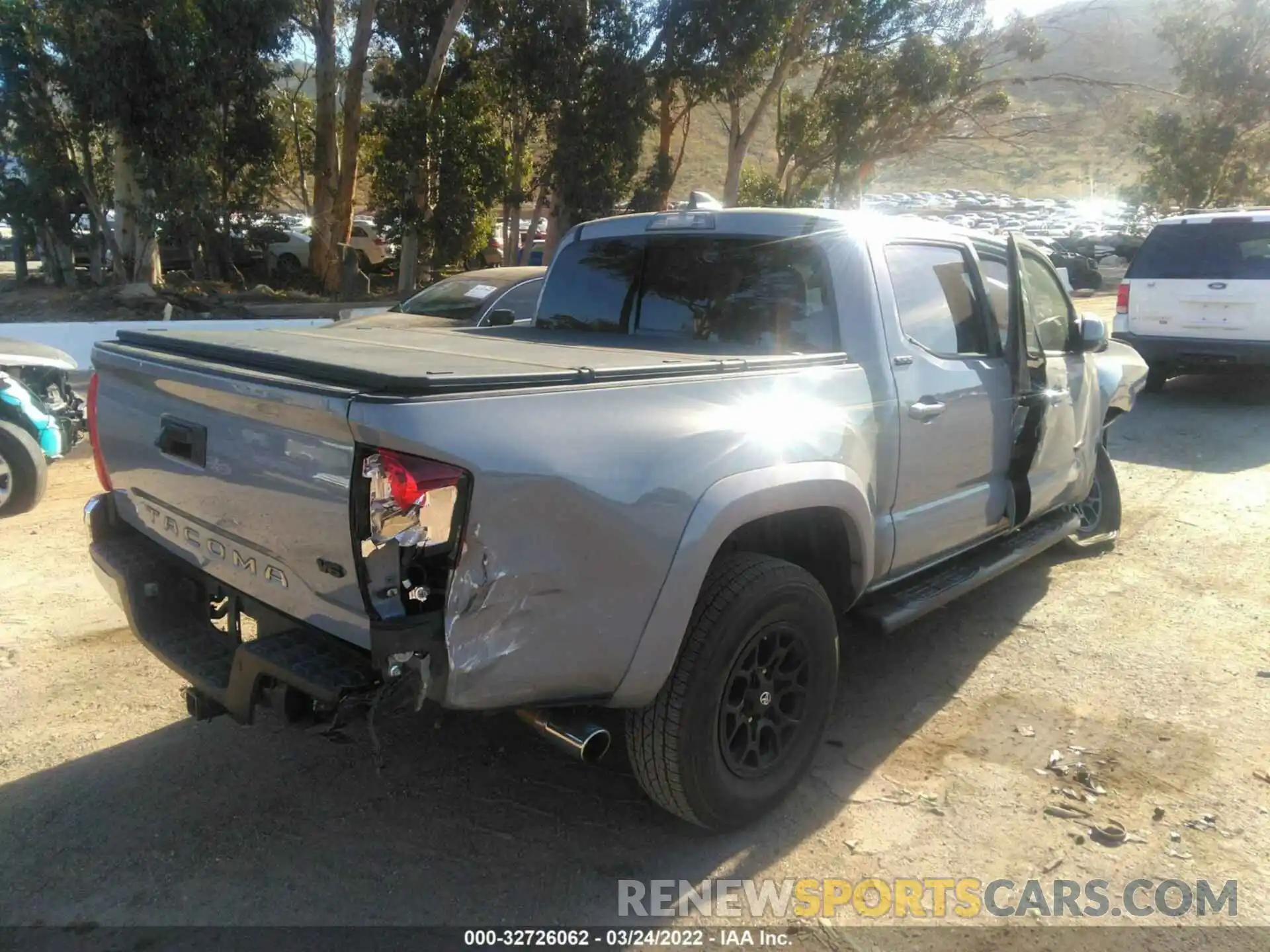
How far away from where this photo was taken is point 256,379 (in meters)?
2.71

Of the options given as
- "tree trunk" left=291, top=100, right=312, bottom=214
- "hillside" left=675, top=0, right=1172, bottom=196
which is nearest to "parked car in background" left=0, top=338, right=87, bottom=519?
"tree trunk" left=291, top=100, right=312, bottom=214

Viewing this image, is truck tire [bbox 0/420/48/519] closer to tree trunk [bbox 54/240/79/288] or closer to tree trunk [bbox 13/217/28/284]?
tree trunk [bbox 54/240/79/288]

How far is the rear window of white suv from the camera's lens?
31.3ft

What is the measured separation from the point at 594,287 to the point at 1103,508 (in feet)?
11.5

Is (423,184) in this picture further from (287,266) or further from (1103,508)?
(1103,508)

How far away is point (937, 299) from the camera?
417 centimetres

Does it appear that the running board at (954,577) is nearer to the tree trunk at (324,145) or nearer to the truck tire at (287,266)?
the tree trunk at (324,145)

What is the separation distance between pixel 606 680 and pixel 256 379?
4.06 feet

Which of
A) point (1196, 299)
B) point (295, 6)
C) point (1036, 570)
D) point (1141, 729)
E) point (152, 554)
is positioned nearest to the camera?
point (152, 554)

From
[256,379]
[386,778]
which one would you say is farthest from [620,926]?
[256,379]

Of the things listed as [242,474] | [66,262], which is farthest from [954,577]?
[66,262]

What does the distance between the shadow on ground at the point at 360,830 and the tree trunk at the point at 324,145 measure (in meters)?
16.3

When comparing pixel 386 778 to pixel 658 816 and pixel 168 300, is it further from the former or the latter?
pixel 168 300

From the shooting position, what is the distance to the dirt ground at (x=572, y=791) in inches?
117
